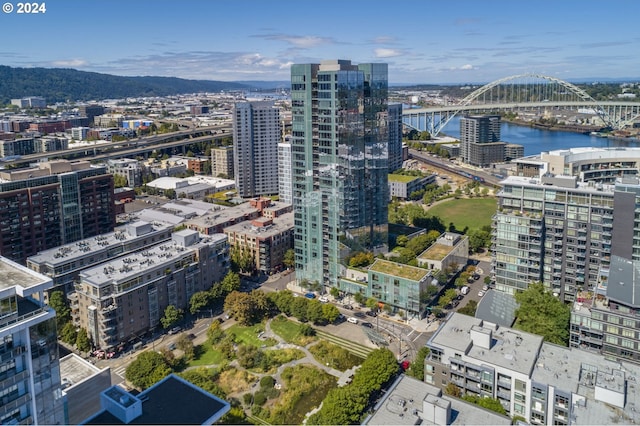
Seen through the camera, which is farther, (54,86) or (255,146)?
(54,86)

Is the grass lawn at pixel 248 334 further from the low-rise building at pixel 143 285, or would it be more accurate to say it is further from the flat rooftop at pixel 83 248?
the flat rooftop at pixel 83 248

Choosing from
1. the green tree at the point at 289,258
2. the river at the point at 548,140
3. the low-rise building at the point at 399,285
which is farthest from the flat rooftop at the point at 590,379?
the river at the point at 548,140

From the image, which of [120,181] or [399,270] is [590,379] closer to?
[399,270]

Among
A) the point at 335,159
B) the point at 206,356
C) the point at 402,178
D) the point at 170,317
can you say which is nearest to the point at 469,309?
the point at 335,159

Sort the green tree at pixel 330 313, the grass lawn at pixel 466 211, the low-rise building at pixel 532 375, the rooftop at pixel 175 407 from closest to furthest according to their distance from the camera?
the rooftop at pixel 175 407
the low-rise building at pixel 532 375
the green tree at pixel 330 313
the grass lawn at pixel 466 211

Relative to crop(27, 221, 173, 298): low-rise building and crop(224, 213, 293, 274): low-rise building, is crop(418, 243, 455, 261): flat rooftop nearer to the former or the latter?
crop(224, 213, 293, 274): low-rise building

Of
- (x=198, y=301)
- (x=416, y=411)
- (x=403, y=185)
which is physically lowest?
(x=198, y=301)

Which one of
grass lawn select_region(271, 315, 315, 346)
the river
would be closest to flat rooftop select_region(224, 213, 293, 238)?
grass lawn select_region(271, 315, 315, 346)
